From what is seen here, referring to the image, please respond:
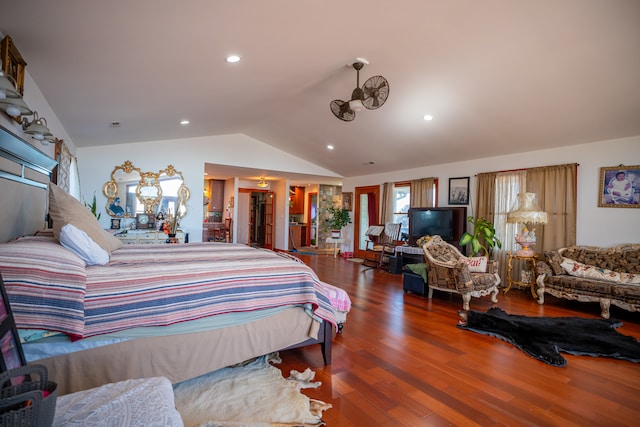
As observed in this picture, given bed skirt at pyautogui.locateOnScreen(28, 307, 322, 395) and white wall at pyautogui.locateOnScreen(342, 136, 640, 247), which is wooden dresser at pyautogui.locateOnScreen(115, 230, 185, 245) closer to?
bed skirt at pyautogui.locateOnScreen(28, 307, 322, 395)

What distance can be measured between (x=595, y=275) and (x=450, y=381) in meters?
3.45

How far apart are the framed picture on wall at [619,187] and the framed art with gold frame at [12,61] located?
6808 millimetres

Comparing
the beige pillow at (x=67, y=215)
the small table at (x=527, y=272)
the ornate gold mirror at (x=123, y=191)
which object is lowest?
the small table at (x=527, y=272)

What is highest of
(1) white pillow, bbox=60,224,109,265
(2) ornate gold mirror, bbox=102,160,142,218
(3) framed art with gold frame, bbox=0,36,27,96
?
(3) framed art with gold frame, bbox=0,36,27,96

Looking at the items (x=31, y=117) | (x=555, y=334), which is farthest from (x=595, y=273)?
(x=31, y=117)

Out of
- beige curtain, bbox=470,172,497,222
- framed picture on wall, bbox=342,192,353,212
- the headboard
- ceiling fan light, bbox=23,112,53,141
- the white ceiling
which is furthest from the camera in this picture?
framed picture on wall, bbox=342,192,353,212

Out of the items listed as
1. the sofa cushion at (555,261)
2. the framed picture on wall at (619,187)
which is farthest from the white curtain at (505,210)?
the framed picture on wall at (619,187)

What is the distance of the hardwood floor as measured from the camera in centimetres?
196

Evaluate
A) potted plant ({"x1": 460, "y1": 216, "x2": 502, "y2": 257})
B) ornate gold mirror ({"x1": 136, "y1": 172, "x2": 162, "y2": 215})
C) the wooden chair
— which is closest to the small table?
potted plant ({"x1": 460, "y1": 216, "x2": 502, "y2": 257})

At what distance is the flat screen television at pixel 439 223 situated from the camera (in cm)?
646

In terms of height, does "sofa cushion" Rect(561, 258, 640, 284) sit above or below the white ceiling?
→ below

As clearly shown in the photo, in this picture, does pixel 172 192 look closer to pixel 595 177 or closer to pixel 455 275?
pixel 455 275

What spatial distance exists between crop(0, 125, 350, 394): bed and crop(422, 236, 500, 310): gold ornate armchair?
2499 millimetres

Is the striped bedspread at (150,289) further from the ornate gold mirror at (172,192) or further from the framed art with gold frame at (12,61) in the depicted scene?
the ornate gold mirror at (172,192)
